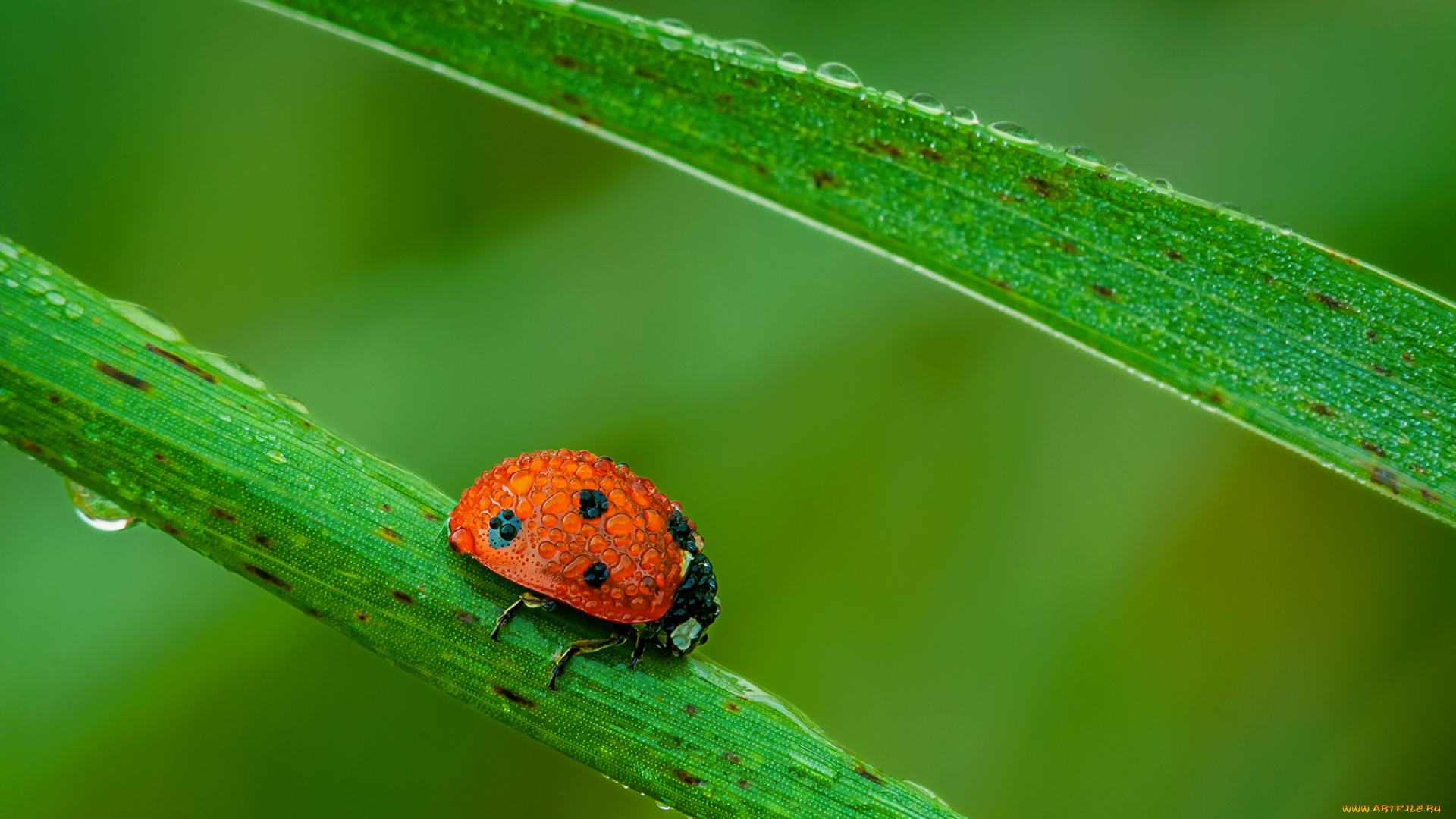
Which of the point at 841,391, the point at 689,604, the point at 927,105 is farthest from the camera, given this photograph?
the point at 841,391

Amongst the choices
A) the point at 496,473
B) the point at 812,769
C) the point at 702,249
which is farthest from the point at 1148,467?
the point at 496,473

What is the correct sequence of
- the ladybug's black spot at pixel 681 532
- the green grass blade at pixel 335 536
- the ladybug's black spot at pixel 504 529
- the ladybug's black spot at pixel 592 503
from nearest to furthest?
the green grass blade at pixel 335 536, the ladybug's black spot at pixel 504 529, the ladybug's black spot at pixel 592 503, the ladybug's black spot at pixel 681 532

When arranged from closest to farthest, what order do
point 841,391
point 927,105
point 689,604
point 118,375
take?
point 118,375
point 927,105
point 689,604
point 841,391

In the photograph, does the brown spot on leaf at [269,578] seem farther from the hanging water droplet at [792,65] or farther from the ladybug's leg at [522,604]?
the hanging water droplet at [792,65]

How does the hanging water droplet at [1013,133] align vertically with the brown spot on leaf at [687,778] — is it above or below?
above

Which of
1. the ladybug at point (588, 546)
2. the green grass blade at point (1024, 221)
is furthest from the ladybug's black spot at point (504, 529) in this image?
the green grass blade at point (1024, 221)

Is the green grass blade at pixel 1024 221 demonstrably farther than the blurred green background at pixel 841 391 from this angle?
No

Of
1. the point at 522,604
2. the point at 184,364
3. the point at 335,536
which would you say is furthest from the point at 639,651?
the point at 184,364

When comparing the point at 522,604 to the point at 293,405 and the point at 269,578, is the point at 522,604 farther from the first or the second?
the point at 293,405
